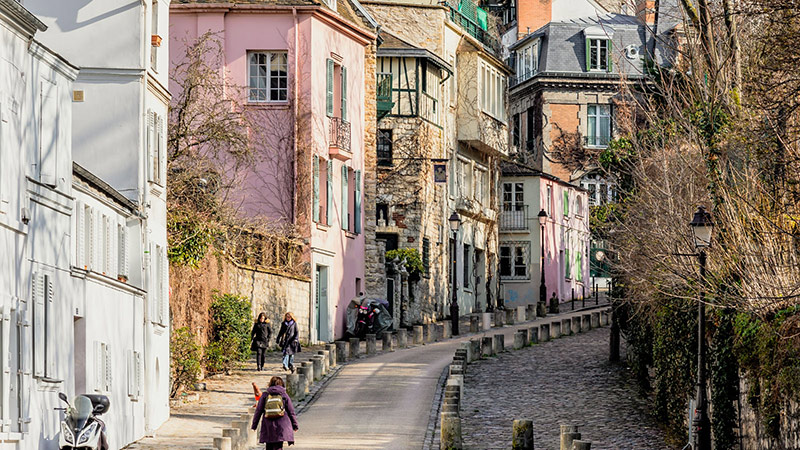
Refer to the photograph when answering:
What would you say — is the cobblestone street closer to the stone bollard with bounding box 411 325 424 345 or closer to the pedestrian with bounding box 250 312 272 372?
the stone bollard with bounding box 411 325 424 345

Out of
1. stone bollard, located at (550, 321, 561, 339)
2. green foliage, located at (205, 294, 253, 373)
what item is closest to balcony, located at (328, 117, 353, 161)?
stone bollard, located at (550, 321, 561, 339)

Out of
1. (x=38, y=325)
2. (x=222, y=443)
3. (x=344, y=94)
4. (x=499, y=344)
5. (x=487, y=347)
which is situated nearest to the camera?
(x=38, y=325)

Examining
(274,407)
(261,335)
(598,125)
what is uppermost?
(598,125)

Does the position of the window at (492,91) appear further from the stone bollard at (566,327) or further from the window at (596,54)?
the stone bollard at (566,327)

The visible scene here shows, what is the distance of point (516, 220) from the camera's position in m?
66.6

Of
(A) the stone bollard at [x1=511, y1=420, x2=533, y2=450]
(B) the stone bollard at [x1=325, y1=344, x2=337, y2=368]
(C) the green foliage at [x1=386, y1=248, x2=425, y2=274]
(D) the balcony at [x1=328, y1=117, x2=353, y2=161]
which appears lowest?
(A) the stone bollard at [x1=511, y1=420, x2=533, y2=450]

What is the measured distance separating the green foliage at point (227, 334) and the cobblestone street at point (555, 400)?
205 inches

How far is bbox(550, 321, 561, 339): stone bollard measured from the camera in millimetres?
45906

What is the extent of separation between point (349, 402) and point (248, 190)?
46.3 feet

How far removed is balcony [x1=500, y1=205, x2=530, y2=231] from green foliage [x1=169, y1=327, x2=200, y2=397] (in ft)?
121

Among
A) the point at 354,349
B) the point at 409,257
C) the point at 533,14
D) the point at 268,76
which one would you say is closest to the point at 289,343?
the point at 354,349

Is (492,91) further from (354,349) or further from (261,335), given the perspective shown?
(261,335)

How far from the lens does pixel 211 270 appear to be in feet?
113

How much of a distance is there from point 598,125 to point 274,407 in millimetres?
53908
